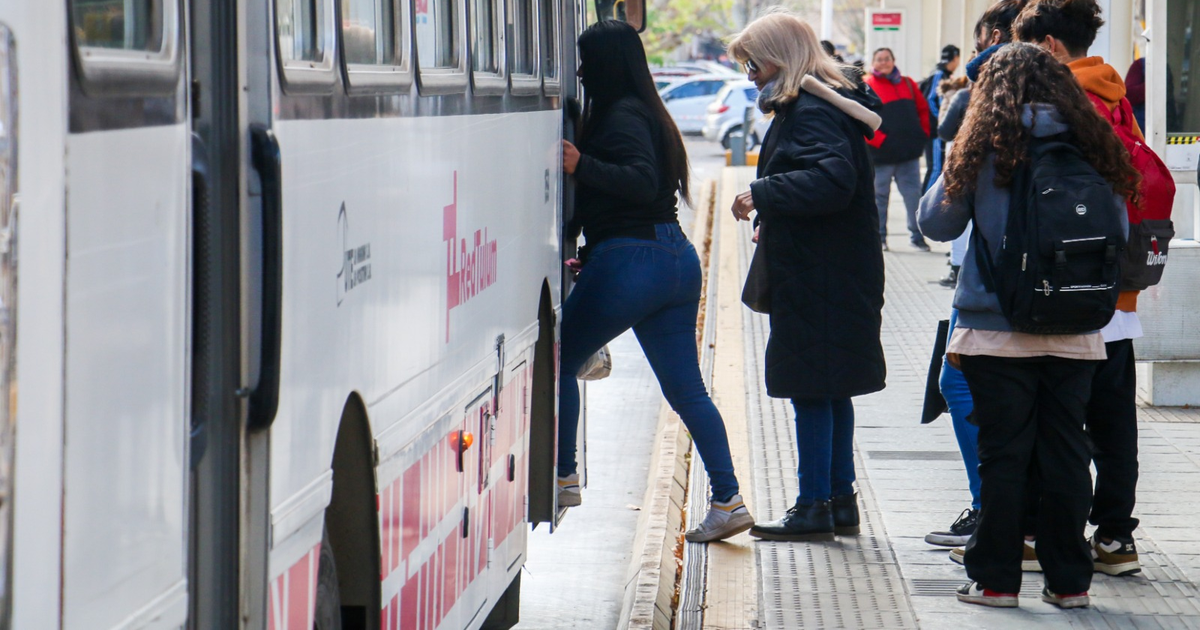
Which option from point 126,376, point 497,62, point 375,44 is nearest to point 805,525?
point 497,62

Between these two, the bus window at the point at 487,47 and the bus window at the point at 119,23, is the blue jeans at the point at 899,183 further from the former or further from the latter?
the bus window at the point at 119,23

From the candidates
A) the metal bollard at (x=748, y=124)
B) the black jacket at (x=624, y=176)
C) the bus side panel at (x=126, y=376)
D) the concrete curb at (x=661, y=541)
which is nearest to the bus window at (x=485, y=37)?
the black jacket at (x=624, y=176)

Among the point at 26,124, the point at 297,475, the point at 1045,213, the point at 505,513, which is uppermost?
the point at 26,124

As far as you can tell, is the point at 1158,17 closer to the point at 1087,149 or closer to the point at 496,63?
the point at 1087,149

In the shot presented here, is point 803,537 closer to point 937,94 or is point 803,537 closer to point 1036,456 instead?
point 1036,456

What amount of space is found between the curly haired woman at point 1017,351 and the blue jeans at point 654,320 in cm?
100

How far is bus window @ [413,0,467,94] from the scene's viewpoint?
3545 millimetres

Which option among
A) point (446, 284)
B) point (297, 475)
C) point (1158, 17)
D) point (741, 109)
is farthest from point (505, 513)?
point (741, 109)

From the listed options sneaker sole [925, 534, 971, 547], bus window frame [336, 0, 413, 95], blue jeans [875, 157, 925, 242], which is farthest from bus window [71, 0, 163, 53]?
blue jeans [875, 157, 925, 242]

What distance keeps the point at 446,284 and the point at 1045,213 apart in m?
1.81

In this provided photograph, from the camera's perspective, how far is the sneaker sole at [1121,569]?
5309mm

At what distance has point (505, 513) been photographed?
187 inches

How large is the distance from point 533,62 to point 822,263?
1.21m

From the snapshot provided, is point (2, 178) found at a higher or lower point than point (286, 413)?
higher
